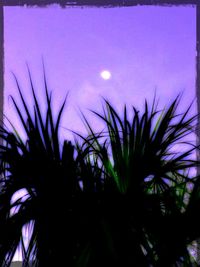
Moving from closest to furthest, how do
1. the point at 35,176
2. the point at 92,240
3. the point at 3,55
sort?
1. the point at 92,240
2. the point at 35,176
3. the point at 3,55

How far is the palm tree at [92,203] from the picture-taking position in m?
2.27

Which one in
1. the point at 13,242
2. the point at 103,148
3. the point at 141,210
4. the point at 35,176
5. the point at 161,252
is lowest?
the point at 161,252

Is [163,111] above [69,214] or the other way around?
above

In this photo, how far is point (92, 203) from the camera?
237 centimetres

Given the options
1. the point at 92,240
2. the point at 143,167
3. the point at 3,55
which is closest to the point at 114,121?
the point at 143,167

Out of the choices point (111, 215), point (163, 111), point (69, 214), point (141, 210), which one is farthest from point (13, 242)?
point (163, 111)

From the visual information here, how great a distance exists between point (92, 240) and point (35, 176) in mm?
462

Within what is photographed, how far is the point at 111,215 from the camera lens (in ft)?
7.64

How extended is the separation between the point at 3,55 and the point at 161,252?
367 cm

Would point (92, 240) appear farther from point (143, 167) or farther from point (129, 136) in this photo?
point (129, 136)

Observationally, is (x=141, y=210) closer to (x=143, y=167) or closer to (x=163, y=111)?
(x=143, y=167)

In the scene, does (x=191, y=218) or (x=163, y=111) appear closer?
(x=191, y=218)

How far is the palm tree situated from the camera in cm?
227

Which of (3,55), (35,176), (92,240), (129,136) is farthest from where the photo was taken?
(3,55)
